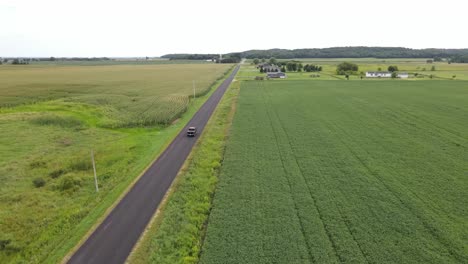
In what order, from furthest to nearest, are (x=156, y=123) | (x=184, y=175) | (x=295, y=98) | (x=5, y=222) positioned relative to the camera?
(x=295, y=98) < (x=156, y=123) < (x=184, y=175) < (x=5, y=222)

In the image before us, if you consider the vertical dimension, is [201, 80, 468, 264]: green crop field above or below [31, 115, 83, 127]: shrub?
below

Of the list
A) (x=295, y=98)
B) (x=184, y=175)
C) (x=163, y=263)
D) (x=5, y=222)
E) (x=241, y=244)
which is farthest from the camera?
(x=295, y=98)

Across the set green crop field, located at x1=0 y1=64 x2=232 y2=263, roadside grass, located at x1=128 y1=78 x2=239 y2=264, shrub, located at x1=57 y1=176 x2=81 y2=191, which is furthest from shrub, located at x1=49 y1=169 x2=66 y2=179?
roadside grass, located at x1=128 y1=78 x2=239 y2=264

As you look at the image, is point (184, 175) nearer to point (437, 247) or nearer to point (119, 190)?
point (119, 190)

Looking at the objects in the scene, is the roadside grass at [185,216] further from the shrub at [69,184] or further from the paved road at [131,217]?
the shrub at [69,184]

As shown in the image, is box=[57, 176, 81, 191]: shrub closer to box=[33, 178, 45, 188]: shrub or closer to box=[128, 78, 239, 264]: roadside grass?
box=[33, 178, 45, 188]: shrub

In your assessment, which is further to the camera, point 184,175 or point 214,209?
point 184,175

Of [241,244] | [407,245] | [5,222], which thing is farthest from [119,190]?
[407,245]
